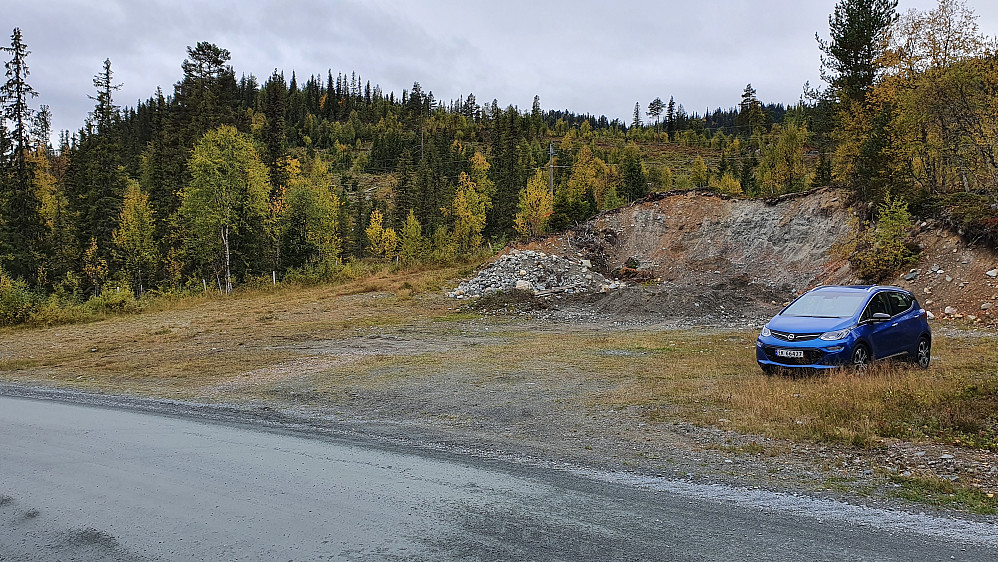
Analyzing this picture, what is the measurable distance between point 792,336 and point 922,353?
332 centimetres

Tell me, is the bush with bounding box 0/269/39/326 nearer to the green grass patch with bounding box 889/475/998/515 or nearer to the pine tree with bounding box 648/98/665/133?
the green grass patch with bounding box 889/475/998/515

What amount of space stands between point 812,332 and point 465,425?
6231mm

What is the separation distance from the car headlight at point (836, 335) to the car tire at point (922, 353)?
92.4 inches

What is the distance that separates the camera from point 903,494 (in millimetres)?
5129

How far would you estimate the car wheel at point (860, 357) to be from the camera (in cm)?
978

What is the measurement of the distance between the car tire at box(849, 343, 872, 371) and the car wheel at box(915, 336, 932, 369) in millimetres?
1817

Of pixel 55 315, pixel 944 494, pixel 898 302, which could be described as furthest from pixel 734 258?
pixel 55 315

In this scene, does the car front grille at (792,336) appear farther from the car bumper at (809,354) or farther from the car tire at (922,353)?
the car tire at (922,353)

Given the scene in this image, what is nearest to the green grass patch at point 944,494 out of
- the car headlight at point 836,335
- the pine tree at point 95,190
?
the car headlight at point 836,335

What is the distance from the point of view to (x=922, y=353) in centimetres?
1129

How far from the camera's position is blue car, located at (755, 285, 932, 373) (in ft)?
32.2

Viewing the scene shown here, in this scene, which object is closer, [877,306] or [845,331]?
[845,331]

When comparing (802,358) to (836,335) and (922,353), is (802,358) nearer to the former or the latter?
(836,335)

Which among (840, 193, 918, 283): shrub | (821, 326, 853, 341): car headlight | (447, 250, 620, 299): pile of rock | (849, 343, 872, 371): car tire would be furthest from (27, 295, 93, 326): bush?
(840, 193, 918, 283): shrub
